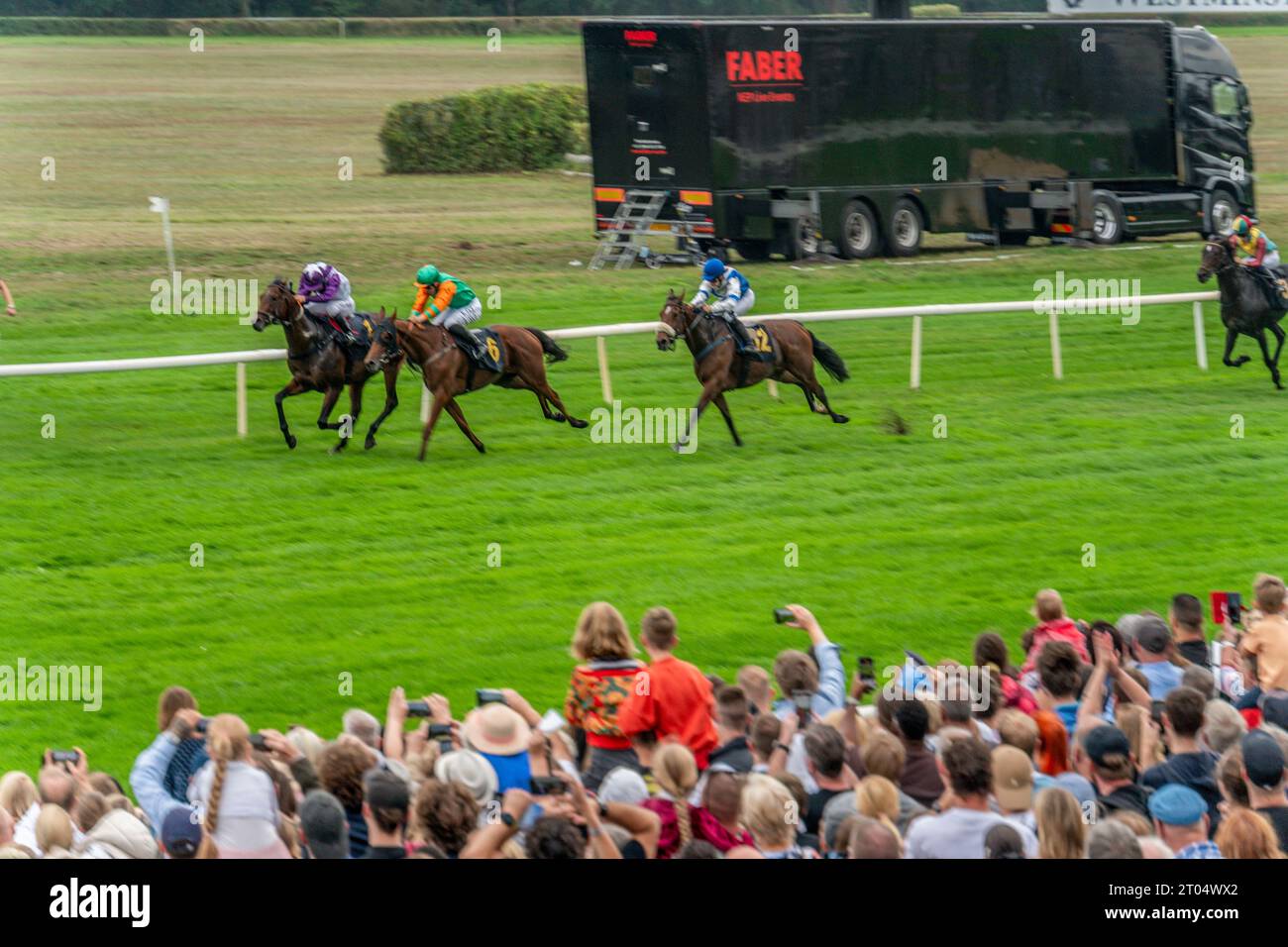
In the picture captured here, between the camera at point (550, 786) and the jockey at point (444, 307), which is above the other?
the jockey at point (444, 307)

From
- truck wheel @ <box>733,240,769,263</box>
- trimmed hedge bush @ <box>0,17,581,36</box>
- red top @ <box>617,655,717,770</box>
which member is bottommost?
red top @ <box>617,655,717,770</box>

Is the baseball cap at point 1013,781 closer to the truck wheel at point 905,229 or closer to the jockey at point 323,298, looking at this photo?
the jockey at point 323,298

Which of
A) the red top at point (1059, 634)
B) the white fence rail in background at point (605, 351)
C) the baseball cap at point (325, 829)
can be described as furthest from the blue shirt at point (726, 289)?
the baseball cap at point (325, 829)

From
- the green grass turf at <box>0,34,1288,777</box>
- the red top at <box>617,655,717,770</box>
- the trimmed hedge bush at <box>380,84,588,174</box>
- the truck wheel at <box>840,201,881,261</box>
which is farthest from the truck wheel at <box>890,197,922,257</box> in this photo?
the red top at <box>617,655,717,770</box>

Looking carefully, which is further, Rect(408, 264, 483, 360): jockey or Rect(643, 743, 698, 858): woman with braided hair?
Rect(408, 264, 483, 360): jockey

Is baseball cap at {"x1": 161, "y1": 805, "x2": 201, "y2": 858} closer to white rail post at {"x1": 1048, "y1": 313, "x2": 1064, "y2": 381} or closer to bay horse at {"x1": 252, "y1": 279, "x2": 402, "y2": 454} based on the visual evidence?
bay horse at {"x1": 252, "y1": 279, "x2": 402, "y2": 454}

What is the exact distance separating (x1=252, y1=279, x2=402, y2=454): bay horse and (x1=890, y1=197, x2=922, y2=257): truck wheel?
9.99 m

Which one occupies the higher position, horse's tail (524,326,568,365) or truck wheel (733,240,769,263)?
truck wheel (733,240,769,263)

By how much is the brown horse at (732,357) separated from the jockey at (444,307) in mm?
1356

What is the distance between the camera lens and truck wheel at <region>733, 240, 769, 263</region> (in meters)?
22.0

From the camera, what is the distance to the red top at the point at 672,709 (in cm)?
594

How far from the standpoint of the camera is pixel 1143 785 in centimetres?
580

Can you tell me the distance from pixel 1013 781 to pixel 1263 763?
68 cm
